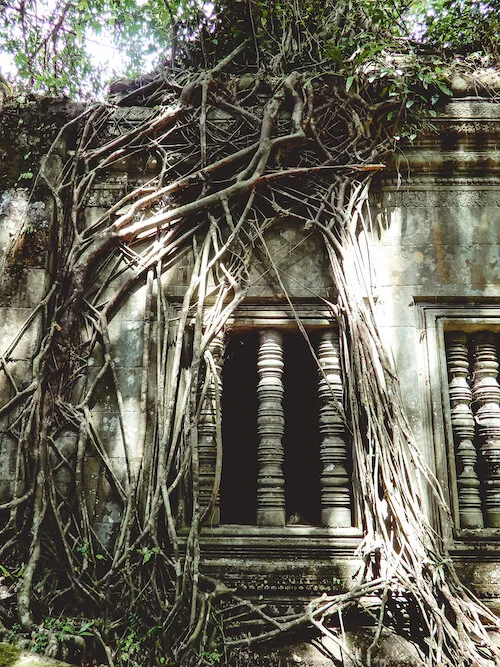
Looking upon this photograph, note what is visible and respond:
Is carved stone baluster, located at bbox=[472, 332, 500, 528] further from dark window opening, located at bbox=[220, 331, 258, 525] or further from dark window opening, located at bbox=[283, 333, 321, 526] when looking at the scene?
dark window opening, located at bbox=[220, 331, 258, 525]

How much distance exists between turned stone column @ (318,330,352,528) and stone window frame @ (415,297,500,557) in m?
0.50

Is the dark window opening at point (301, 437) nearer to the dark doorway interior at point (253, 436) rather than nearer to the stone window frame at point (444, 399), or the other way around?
the dark doorway interior at point (253, 436)

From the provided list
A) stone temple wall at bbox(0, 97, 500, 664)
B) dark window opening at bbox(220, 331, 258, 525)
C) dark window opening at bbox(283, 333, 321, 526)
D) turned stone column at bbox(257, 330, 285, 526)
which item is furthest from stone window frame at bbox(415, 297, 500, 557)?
dark window opening at bbox(220, 331, 258, 525)

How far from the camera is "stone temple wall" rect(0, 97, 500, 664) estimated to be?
10.3 ft

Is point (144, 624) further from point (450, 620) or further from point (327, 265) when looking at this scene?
point (327, 265)

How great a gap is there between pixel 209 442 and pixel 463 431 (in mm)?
1629

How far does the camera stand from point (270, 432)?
11.3 feet

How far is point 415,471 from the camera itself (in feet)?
10.5

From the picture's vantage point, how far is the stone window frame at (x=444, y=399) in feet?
10.4

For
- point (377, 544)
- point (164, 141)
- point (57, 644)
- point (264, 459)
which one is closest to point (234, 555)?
point (264, 459)

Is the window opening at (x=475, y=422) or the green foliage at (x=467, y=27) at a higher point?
the green foliage at (x=467, y=27)

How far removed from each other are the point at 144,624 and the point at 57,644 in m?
0.45

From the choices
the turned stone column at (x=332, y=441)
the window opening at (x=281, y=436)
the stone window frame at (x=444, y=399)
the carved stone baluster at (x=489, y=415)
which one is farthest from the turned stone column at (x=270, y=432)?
the carved stone baluster at (x=489, y=415)

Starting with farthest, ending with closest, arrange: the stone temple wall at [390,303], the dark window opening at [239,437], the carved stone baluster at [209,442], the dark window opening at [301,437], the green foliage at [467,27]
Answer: the dark window opening at [239,437] → the dark window opening at [301,437] → the green foliage at [467,27] → the carved stone baluster at [209,442] → the stone temple wall at [390,303]
